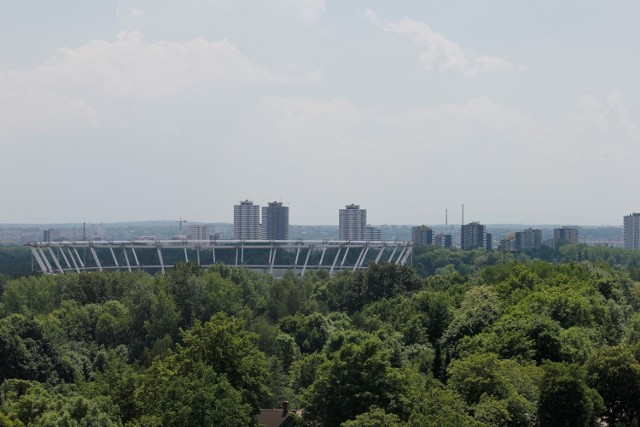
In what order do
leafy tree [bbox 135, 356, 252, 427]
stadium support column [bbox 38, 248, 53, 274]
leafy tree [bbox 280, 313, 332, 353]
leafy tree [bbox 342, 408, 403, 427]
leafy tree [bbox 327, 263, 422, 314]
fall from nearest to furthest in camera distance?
leafy tree [bbox 342, 408, 403, 427] → leafy tree [bbox 135, 356, 252, 427] → leafy tree [bbox 280, 313, 332, 353] → leafy tree [bbox 327, 263, 422, 314] → stadium support column [bbox 38, 248, 53, 274]

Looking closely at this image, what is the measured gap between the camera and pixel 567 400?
116ft

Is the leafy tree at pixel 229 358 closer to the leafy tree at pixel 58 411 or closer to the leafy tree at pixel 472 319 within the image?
the leafy tree at pixel 58 411

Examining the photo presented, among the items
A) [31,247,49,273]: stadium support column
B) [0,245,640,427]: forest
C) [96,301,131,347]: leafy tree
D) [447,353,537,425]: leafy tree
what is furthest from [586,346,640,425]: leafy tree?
[31,247,49,273]: stadium support column

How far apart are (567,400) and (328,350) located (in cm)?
1702

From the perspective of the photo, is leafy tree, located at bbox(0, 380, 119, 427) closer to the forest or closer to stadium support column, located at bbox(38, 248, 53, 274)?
the forest

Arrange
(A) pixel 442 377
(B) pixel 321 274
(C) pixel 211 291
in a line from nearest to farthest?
(A) pixel 442 377, (C) pixel 211 291, (B) pixel 321 274

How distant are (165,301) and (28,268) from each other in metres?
63.0

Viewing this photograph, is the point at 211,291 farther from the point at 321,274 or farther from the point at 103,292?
the point at 321,274

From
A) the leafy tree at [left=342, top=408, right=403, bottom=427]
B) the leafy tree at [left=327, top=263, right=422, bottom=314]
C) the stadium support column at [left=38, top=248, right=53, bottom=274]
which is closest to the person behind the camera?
the leafy tree at [left=342, top=408, right=403, bottom=427]

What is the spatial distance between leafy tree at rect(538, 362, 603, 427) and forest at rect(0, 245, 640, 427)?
55 mm

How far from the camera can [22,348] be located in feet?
174

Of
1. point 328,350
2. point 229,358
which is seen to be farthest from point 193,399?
point 328,350

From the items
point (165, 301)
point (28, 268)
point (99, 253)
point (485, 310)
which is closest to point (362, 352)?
point (485, 310)

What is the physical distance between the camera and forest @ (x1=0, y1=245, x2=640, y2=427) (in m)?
35.4
